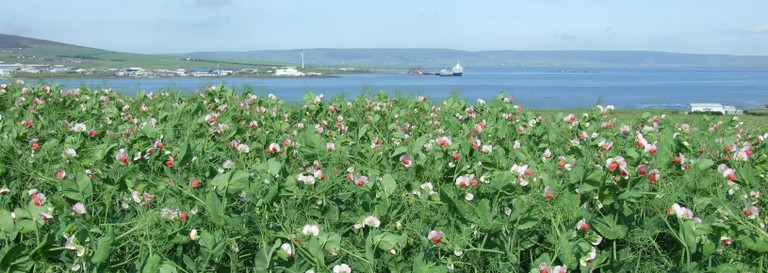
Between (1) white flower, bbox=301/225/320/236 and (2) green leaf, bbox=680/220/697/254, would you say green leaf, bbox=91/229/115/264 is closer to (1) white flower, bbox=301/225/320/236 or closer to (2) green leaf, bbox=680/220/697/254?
(1) white flower, bbox=301/225/320/236

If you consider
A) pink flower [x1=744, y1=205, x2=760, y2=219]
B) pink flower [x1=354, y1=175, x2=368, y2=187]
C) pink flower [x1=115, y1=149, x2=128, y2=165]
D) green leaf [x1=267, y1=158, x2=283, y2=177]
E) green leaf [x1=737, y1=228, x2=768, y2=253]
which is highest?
green leaf [x1=267, y1=158, x2=283, y2=177]

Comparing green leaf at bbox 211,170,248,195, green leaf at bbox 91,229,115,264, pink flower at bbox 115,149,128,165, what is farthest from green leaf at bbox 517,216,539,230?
pink flower at bbox 115,149,128,165

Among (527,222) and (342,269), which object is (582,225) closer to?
(527,222)

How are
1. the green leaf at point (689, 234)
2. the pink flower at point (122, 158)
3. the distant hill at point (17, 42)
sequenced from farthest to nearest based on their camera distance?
the distant hill at point (17, 42) → the pink flower at point (122, 158) → the green leaf at point (689, 234)

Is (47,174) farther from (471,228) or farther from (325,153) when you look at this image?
(471,228)

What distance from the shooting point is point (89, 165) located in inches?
127

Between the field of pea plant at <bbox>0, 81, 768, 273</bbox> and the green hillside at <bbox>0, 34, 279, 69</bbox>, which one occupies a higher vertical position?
the field of pea plant at <bbox>0, 81, 768, 273</bbox>

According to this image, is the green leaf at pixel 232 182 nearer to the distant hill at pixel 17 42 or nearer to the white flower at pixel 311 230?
the white flower at pixel 311 230

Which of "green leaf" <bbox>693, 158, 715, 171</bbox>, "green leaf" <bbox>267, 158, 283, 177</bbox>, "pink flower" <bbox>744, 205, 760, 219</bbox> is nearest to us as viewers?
"pink flower" <bbox>744, 205, 760, 219</bbox>

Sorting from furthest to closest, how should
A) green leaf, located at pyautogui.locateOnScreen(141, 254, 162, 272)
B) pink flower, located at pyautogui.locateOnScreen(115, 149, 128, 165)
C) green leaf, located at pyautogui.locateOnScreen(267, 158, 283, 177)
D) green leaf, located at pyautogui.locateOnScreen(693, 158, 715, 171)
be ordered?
1. pink flower, located at pyautogui.locateOnScreen(115, 149, 128, 165)
2. green leaf, located at pyautogui.locateOnScreen(693, 158, 715, 171)
3. green leaf, located at pyautogui.locateOnScreen(267, 158, 283, 177)
4. green leaf, located at pyautogui.locateOnScreen(141, 254, 162, 272)

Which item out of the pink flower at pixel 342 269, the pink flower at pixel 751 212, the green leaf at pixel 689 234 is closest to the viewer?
the pink flower at pixel 342 269

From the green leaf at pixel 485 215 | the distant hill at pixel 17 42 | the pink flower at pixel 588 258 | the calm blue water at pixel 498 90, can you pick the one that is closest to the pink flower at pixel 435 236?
the green leaf at pixel 485 215

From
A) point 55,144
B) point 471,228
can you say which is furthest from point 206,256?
point 55,144

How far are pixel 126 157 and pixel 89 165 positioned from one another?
178 millimetres
